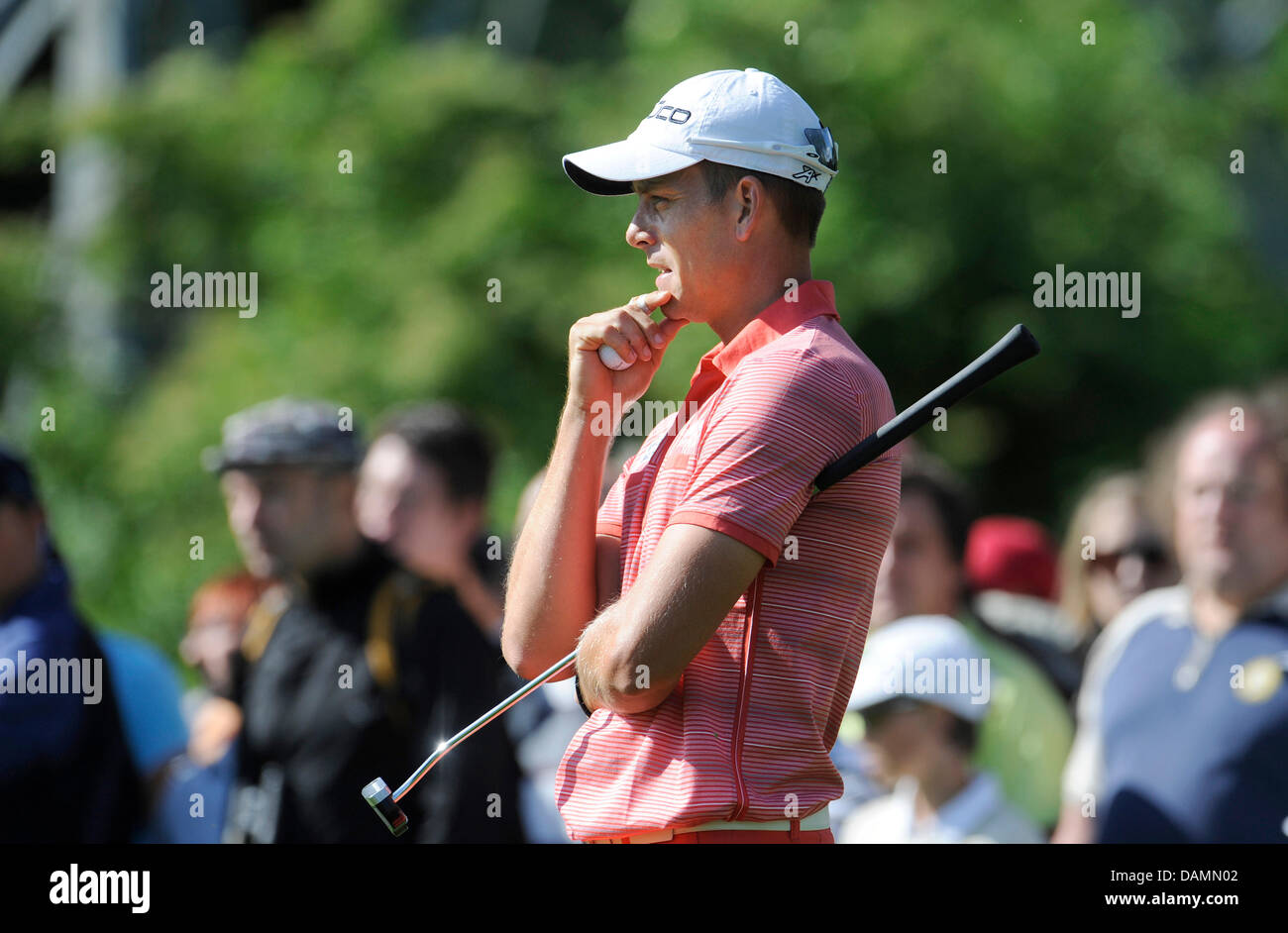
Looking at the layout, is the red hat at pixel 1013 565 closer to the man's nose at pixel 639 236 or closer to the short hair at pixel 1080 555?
the short hair at pixel 1080 555

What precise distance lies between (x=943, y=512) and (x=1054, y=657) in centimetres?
81

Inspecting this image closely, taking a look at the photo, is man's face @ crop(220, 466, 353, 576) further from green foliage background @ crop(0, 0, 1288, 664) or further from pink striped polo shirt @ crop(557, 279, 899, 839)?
green foliage background @ crop(0, 0, 1288, 664)

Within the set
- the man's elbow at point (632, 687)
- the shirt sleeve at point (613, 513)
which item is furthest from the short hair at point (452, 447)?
the man's elbow at point (632, 687)

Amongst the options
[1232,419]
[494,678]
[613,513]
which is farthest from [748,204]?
[494,678]

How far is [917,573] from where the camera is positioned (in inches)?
194

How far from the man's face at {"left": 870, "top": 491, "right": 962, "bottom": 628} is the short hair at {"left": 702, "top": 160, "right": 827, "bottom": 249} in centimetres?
236

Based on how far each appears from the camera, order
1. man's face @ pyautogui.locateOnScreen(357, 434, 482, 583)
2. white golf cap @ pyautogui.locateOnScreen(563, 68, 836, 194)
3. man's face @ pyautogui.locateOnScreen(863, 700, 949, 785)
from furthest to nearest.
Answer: man's face @ pyautogui.locateOnScreen(357, 434, 482, 583) → man's face @ pyautogui.locateOnScreen(863, 700, 949, 785) → white golf cap @ pyautogui.locateOnScreen(563, 68, 836, 194)

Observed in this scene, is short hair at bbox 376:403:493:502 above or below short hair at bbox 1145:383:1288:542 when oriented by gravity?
above

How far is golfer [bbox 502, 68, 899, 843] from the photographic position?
2.32m

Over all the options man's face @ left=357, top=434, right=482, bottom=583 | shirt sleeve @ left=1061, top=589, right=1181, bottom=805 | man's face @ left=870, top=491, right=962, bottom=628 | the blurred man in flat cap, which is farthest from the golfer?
man's face @ left=357, top=434, right=482, bottom=583

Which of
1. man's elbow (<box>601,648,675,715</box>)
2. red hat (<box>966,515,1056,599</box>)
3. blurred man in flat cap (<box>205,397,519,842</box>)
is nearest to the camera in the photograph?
man's elbow (<box>601,648,675,715</box>)

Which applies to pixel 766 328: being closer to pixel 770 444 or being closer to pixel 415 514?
pixel 770 444

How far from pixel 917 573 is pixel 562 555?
99.8 inches

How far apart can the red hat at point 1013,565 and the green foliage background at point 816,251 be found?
9.69ft
